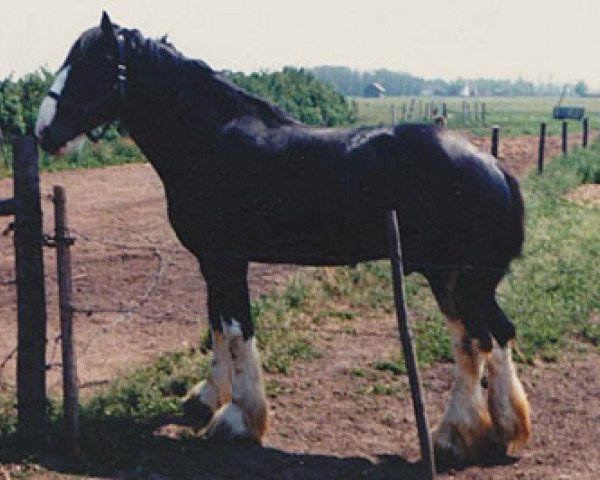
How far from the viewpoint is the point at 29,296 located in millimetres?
5070

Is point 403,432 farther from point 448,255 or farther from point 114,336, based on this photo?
point 114,336

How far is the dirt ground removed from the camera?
16.8 ft

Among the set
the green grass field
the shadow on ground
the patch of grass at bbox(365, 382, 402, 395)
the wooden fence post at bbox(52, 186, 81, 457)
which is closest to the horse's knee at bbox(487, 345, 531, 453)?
the shadow on ground

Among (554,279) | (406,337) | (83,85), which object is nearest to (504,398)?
(406,337)

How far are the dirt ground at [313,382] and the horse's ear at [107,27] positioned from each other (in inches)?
38.9

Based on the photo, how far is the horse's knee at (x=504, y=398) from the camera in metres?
5.06

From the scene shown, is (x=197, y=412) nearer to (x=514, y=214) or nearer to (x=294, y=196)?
(x=294, y=196)

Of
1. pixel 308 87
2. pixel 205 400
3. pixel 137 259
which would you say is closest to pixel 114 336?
pixel 205 400

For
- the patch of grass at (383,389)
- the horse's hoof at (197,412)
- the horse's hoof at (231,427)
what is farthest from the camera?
the patch of grass at (383,389)

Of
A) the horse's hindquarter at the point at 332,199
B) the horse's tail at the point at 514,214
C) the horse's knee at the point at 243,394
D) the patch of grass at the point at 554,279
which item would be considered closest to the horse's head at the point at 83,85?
the horse's hindquarter at the point at 332,199

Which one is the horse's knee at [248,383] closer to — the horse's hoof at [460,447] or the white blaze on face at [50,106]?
the horse's hoof at [460,447]

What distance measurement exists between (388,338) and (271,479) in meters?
2.82

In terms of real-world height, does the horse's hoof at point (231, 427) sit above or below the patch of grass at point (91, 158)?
below

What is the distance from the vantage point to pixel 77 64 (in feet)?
17.1
